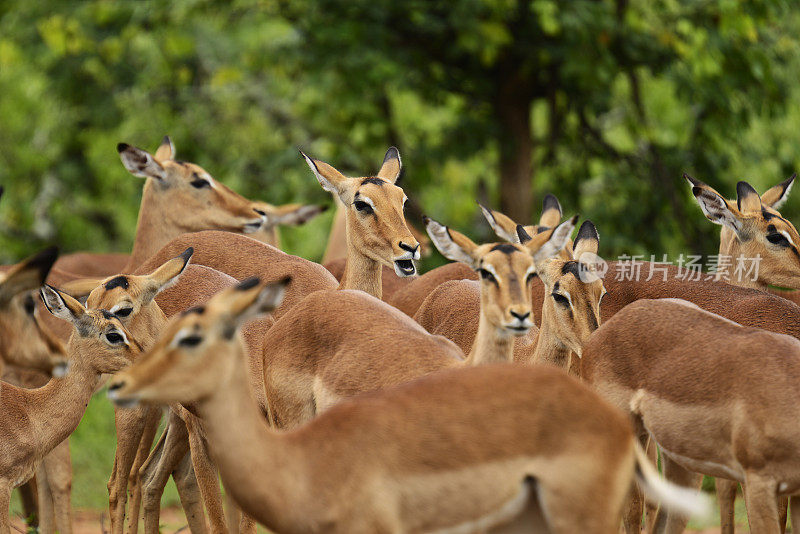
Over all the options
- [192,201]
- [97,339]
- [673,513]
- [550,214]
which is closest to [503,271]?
[673,513]

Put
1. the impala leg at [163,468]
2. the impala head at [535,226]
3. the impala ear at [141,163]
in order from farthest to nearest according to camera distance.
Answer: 1. the impala ear at [141,163]
2. the impala head at [535,226]
3. the impala leg at [163,468]

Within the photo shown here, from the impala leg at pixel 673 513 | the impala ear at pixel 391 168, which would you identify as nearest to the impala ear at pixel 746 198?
the impala leg at pixel 673 513

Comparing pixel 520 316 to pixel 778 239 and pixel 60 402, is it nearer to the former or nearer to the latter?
pixel 60 402

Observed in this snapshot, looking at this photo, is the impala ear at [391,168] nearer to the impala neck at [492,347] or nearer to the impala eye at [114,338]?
the impala eye at [114,338]

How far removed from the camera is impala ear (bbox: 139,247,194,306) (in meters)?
6.28

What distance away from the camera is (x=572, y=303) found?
6.23 m

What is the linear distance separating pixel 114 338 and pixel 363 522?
2.59 metres

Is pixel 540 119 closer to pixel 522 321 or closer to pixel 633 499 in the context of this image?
pixel 633 499

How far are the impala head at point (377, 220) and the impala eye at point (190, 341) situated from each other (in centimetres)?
268

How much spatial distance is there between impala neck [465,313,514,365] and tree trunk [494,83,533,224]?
23.8 ft

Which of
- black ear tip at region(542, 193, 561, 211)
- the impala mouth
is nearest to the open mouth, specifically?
black ear tip at region(542, 193, 561, 211)

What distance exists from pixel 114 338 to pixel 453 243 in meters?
1.84

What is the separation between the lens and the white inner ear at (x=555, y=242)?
570 centimetres

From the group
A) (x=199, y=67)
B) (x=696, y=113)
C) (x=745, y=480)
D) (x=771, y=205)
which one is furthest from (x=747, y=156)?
(x=745, y=480)
